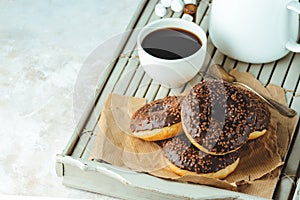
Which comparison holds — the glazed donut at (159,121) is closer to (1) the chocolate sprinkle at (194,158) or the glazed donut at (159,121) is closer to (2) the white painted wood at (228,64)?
(1) the chocolate sprinkle at (194,158)

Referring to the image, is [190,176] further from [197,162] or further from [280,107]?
[280,107]

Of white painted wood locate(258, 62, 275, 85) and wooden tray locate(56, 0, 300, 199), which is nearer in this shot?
wooden tray locate(56, 0, 300, 199)

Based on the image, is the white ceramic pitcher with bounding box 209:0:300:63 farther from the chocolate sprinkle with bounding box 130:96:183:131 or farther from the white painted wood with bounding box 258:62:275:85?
the chocolate sprinkle with bounding box 130:96:183:131

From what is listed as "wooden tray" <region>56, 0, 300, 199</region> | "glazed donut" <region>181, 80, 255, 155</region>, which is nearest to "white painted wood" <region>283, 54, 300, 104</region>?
"wooden tray" <region>56, 0, 300, 199</region>

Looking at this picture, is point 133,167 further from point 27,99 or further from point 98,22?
point 98,22

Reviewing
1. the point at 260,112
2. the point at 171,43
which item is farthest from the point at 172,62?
the point at 260,112

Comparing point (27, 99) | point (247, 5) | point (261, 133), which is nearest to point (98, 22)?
point (27, 99)
